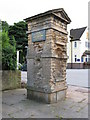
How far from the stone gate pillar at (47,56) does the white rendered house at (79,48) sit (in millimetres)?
23630

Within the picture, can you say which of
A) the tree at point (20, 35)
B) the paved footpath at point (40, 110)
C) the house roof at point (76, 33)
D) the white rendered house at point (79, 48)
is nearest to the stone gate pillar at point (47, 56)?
the paved footpath at point (40, 110)

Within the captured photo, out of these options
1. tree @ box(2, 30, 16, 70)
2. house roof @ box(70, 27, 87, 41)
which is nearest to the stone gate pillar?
tree @ box(2, 30, 16, 70)

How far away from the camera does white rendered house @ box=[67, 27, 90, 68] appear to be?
29.1m

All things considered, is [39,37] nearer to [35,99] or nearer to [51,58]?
[51,58]

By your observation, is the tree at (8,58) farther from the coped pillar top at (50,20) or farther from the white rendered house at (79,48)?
the white rendered house at (79,48)

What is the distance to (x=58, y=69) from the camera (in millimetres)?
5129

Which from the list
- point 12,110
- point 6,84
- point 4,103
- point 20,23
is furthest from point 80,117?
point 20,23

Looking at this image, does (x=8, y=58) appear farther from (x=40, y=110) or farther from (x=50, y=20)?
(x=40, y=110)

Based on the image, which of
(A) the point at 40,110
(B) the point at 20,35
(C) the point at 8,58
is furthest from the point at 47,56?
(B) the point at 20,35

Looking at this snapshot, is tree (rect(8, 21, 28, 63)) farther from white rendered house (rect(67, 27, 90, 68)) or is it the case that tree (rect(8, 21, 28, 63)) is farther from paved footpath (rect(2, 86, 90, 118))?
paved footpath (rect(2, 86, 90, 118))

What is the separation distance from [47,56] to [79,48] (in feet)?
84.9

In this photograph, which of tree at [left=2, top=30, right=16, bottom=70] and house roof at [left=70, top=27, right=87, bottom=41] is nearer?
tree at [left=2, top=30, right=16, bottom=70]

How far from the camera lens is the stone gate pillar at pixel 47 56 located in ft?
15.5

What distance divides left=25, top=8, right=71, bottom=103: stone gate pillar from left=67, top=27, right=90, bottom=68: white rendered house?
23630mm
